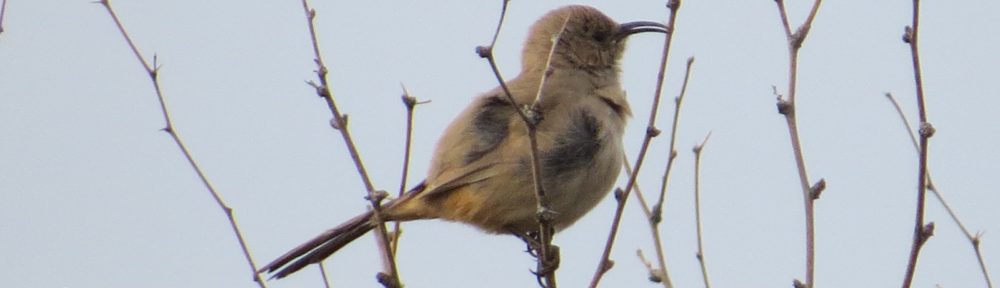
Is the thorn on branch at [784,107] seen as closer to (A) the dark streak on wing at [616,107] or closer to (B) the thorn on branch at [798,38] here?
(B) the thorn on branch at [798,38]

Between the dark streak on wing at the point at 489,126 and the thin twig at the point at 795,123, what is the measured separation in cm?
217

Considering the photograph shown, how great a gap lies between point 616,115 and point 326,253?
1.49 metres

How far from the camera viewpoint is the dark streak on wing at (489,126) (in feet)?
18.7

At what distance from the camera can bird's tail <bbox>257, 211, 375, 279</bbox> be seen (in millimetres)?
5348

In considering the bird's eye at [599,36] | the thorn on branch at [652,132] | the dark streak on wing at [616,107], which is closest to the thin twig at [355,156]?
the thorn on branch at [652,132]

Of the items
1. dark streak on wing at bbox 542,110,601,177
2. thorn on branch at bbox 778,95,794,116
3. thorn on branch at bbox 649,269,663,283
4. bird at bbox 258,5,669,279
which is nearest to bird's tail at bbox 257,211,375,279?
bird at bbox 258,5,669,279

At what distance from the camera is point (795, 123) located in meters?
3.45

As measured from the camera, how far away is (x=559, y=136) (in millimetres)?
5730

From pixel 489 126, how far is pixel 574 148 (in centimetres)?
38

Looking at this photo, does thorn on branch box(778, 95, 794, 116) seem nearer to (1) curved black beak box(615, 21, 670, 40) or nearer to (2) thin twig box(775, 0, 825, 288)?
(2) thin twig box(775, 0, 825, 288)

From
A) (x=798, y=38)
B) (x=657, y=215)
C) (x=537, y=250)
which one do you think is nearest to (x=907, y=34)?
(x=798, y=38)

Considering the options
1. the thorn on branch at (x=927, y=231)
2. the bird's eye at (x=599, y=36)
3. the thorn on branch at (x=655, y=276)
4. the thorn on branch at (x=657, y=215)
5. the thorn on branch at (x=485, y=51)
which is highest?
the bird's eye at (x=599, y=36)

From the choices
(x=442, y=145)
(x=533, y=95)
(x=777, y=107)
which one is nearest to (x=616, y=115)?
(x=533, y=95)

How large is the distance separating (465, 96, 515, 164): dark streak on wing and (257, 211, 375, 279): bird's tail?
53cm
